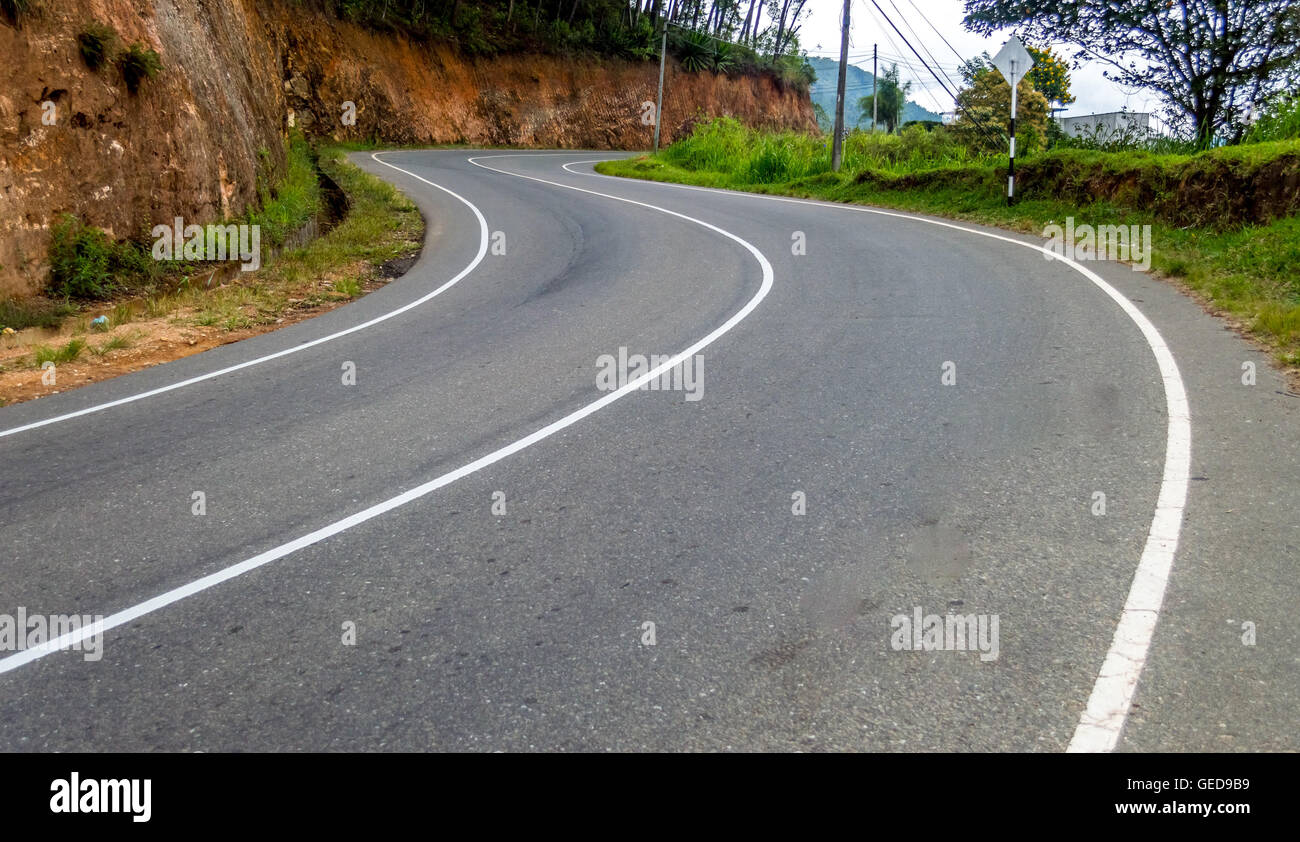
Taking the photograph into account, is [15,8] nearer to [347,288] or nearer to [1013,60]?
[347,288]

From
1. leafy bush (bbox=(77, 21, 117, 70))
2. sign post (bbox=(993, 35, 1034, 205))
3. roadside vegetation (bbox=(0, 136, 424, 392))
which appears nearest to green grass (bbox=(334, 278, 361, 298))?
roadside vegetation (bbox=(0, 136, 424, 392))

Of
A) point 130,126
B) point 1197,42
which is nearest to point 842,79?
point 1197,42

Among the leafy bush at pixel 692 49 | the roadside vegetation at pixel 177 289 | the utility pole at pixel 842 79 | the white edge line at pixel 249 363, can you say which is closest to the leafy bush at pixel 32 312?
the roadside vegetation at pixel 177 289

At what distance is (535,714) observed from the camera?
11.5 ft

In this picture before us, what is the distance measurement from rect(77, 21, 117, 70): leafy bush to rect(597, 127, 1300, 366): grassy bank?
46.9 feet

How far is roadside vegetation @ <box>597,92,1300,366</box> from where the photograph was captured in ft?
34.9

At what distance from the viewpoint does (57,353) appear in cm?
999

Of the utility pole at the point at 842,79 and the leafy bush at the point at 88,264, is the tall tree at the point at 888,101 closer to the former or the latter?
the utility pole at the point at 842,79

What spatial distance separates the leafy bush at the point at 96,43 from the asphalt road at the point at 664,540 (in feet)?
20.5

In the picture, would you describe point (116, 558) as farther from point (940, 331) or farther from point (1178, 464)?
point (940, 331)

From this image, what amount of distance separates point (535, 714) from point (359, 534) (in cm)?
206

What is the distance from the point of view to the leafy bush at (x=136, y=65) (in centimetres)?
1375

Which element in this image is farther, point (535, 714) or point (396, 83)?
point (396, 83)
